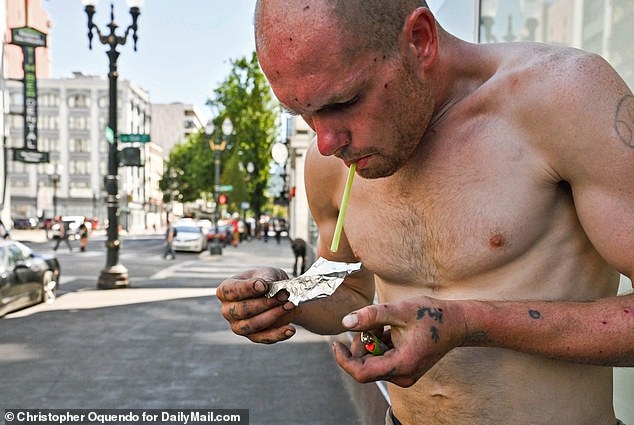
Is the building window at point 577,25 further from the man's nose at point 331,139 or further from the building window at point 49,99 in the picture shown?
the building window at point 49,99

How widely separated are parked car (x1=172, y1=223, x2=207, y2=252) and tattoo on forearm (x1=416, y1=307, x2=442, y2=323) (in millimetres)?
27516

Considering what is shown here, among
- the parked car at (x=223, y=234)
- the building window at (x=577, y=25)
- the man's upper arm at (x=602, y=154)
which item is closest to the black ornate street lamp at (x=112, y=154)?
the building window at (x=577, y=25)

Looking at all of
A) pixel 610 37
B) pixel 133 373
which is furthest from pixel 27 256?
pixel 610 37

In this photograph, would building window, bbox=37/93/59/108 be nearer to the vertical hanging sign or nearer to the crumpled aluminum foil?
the vertical hanging sign

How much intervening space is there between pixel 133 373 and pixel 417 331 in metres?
5.88

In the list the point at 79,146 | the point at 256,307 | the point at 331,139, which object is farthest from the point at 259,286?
the point at 79,146

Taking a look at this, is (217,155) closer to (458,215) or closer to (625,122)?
(458,215)

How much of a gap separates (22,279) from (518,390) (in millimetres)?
10424

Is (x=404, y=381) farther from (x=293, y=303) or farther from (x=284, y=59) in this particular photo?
(x=284, y=59)

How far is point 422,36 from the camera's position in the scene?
1.40m

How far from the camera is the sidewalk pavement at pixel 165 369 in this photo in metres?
5.48

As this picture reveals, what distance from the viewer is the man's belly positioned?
1456mm

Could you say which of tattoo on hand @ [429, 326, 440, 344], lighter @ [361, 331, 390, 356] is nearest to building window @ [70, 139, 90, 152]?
lighter @ [361, 331, 390, 356]

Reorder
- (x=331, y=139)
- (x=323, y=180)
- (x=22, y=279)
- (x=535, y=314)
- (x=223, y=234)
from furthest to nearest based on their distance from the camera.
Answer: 1. (x=223, y=234)
2. (x=22, y=279)
3. (x=323, y=180)
4. (x=331, y=139)
5. (x=535, y=314)
